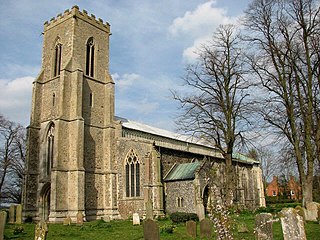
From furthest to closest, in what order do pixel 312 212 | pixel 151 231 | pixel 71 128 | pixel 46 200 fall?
pixel 46 200, pixel 71 128, pixel 312 212, pixel 151 231

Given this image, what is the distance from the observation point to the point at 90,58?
32.2 meters

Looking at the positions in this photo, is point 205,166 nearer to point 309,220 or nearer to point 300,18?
point 309,220

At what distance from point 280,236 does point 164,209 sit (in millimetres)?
15890

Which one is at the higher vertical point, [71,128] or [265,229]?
[71,128]

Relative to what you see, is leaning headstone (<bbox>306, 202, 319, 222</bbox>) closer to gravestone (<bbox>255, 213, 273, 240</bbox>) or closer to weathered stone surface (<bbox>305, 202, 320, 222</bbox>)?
weathered stone surface (<bbox>305, 202, 320, 222</bbox>)

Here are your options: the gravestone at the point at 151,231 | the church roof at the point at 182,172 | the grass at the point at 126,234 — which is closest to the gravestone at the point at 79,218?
the grass at the point at 126,234

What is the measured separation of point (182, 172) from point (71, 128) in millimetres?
10095

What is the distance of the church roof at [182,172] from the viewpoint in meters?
27.5

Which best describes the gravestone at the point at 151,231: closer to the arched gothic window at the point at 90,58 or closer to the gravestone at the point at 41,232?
the gravestone at the point at 41,232

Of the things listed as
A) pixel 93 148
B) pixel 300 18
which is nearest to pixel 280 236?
pixel 300 18

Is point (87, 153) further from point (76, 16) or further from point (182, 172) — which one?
point (76, 16)

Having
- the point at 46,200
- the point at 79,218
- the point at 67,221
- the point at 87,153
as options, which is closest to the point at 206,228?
the point at 79,218

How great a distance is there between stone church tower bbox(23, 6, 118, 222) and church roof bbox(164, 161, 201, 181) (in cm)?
512

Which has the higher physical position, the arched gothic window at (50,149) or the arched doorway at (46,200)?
the arched gothic window at (50,149)
